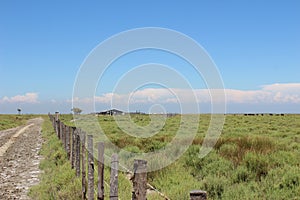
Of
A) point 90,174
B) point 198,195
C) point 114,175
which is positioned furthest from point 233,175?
point 198,195

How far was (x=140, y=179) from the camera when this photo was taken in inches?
174

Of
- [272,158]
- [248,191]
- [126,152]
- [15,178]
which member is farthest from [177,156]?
[15,178]

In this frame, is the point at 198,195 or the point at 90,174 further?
the point at 90,174

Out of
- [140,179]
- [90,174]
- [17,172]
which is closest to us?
[140,179]

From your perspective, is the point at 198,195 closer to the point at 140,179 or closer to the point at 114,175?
the point at 140,179

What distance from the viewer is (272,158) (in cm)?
1113

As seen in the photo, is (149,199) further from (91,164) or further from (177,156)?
(177,156)

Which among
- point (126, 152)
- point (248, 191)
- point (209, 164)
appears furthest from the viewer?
point (126, 152)

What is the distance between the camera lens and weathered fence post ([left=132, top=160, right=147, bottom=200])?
4.32 metres

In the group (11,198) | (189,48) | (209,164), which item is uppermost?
(189,48)

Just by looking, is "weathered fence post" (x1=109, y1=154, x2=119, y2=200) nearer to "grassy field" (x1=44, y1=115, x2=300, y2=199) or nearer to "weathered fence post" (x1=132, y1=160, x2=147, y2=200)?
"weathered fence post" (x1=132, y1=160, x2=147, y2=200)

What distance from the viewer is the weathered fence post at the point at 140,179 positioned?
170 inches

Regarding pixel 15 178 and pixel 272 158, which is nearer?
pixel 272 158

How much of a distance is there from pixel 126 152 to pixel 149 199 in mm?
6846
